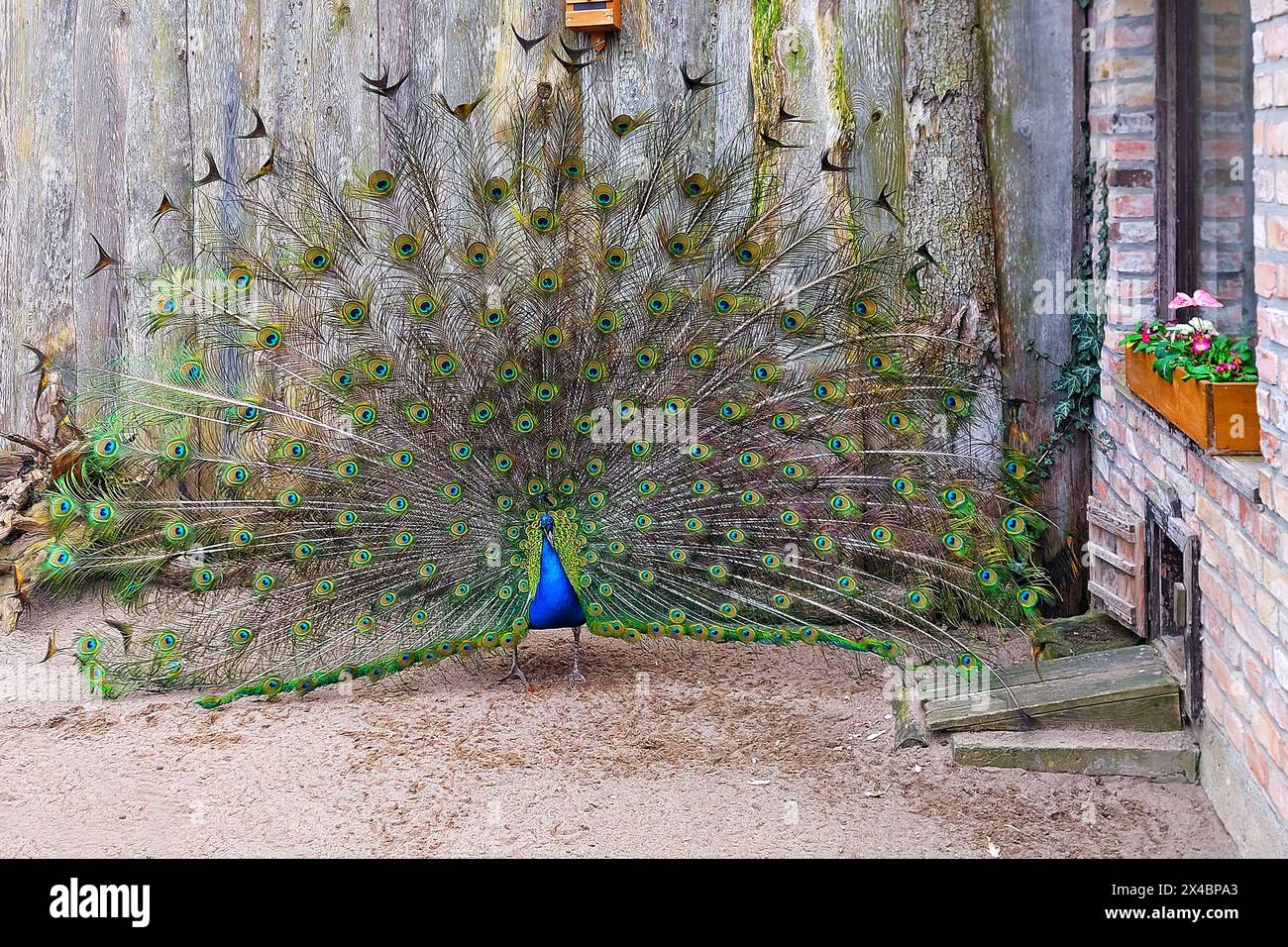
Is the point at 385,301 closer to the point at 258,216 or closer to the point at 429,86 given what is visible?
the point at 258,216

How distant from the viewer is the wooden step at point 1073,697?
4.61 metres

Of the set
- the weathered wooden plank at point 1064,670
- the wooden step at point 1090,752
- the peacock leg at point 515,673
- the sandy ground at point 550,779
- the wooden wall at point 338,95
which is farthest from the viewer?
the wooden wall at point 338,95

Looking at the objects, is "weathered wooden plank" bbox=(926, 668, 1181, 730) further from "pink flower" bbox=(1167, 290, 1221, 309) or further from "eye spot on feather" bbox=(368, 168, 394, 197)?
"eye spot on feather" bbox=(368, 168, 394, 197)

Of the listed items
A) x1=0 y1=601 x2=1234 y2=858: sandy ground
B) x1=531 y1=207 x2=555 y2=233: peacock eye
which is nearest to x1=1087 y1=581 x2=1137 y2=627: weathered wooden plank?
x1=0 y1=601 x2=1234 y2=858: sandy ground

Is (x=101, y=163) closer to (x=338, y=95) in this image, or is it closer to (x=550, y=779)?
(x=338, y=95)

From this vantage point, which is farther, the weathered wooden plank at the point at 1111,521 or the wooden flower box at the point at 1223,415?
the weathered wooden plank at the point at 1111,521

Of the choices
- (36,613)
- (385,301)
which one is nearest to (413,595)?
(385,301)

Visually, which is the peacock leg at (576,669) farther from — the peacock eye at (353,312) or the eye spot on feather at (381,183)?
the eye spot on feather at (381,183)

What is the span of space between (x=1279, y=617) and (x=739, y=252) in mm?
2552

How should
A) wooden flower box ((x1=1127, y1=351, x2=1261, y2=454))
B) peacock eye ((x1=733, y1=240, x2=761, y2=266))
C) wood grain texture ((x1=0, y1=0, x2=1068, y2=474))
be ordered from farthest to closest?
wood grain texture ((x1=0, y1=0, x2=1068, y2=474))
peacock eye ((x1=733, y1=240, x2=761, y2=266))
wooden flower box ((x1=1127, y1=351, x2=1261, y2=454))

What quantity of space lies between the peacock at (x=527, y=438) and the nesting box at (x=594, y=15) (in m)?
0.91

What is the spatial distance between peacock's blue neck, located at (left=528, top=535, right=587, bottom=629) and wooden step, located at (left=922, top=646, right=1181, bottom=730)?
139 centimetres

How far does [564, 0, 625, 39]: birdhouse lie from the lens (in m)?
6.20

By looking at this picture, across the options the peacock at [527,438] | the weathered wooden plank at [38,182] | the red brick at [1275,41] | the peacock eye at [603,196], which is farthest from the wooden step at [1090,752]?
the weathered wooden plank at [38,182]
